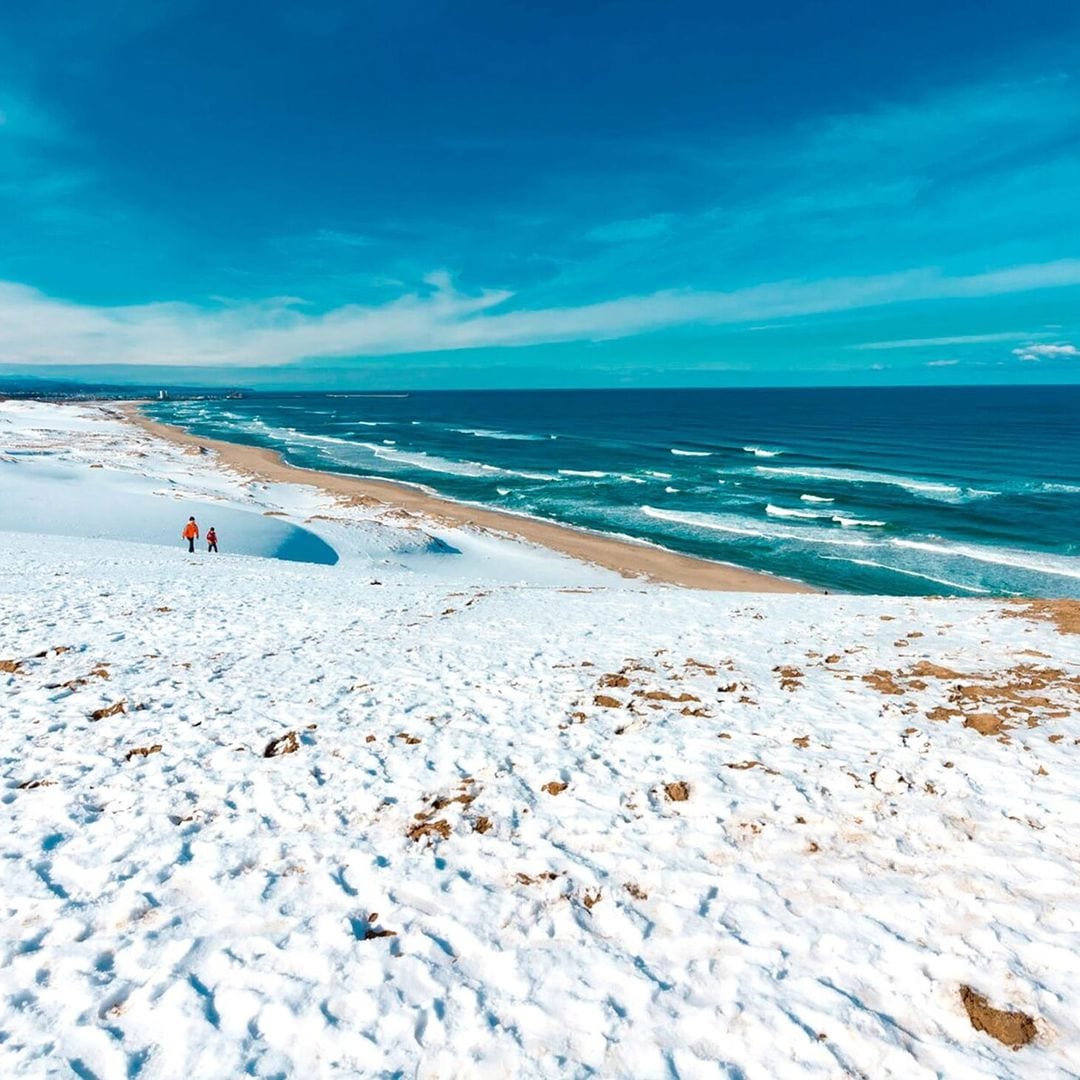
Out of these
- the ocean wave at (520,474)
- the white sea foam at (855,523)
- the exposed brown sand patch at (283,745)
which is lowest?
the white sea foam at (855,523)

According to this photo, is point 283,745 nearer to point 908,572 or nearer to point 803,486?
point 908,572

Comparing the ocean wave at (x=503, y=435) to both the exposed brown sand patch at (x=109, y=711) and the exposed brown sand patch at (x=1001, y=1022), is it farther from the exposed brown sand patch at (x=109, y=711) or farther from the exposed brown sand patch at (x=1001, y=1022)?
the exposed brown sand patch at (x=1001, y=1022)

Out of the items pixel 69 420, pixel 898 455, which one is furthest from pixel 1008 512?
pixel 69 420

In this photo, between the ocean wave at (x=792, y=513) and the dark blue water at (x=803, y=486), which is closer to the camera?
the dark blue water at (x=803, y=486)

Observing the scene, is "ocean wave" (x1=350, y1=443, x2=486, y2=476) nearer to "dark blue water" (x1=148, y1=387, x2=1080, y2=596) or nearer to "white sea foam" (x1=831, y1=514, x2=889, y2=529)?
"dark blue water" (x1=148, y1=387, x2=1080, y2=596)

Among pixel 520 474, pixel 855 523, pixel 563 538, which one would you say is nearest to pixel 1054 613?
pixel 563 538

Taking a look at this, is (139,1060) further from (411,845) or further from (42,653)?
(42,653)

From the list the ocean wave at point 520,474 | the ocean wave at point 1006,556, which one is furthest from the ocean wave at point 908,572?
the ocean wave at point 520,474
